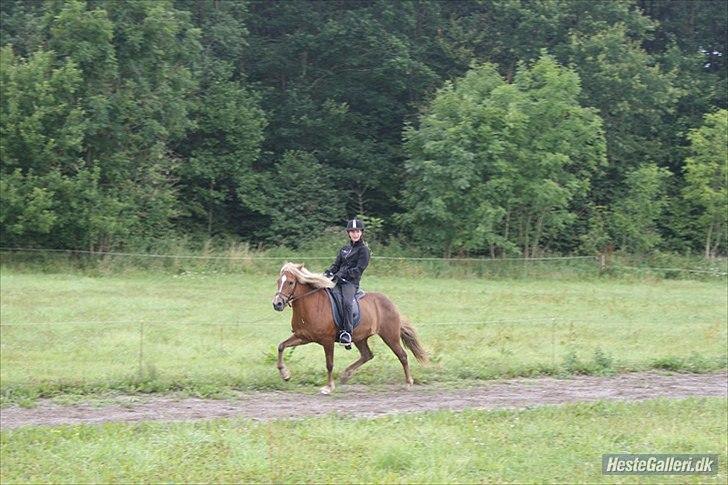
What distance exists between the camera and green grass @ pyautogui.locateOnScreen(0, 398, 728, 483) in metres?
8.65

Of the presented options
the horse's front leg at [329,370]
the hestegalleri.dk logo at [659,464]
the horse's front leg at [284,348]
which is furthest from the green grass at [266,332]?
the hestegalleri.dk logo at [659,464]

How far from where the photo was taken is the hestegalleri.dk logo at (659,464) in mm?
8758

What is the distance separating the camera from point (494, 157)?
109ft

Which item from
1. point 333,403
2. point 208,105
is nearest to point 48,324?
point 333,403

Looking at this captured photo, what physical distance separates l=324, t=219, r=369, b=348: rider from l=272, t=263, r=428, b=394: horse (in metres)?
0.19

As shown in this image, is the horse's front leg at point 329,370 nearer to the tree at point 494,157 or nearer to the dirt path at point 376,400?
the dirt path at point 376,400

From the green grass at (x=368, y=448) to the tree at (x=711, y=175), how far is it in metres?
28.3

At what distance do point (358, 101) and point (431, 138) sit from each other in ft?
31.5

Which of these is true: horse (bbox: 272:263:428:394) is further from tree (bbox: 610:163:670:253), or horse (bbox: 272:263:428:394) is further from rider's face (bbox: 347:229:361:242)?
tree (bbox: 610:163:670:253)

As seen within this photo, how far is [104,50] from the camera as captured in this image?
96.2ft

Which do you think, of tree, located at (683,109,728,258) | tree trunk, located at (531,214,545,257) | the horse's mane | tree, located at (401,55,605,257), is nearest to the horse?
the horse's mane

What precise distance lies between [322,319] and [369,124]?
99.4 feet

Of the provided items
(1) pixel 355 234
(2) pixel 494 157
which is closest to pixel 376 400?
(1) pixel 355 234

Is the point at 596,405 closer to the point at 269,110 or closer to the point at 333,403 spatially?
the point at 333,403
